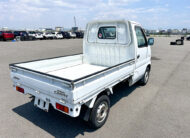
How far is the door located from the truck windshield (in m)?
0.72


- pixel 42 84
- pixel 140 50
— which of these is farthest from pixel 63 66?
pixel 140 50

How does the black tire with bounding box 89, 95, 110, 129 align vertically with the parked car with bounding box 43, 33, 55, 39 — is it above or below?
below

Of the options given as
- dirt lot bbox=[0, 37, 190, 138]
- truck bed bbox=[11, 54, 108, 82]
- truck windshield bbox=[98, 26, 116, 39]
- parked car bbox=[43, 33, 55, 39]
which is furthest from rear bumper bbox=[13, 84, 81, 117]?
parked car bbox=[43, 33, 55, 39]

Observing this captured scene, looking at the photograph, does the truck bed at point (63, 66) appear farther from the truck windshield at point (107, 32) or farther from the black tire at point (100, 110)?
the truck windshield at point (107, 32)

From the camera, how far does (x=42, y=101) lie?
9.48ft

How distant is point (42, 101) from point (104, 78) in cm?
138

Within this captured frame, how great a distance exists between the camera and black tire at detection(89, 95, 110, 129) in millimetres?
2854

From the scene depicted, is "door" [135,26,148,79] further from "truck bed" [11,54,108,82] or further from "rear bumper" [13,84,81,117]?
"rear bumper" [13,84,81,117]

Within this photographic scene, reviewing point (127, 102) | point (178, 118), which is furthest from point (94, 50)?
point (178, 118)

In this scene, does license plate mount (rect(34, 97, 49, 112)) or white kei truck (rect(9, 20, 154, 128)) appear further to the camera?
license plate mount (rect(34, 97, 49, 112))

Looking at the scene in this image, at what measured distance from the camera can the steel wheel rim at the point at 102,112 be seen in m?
3.02

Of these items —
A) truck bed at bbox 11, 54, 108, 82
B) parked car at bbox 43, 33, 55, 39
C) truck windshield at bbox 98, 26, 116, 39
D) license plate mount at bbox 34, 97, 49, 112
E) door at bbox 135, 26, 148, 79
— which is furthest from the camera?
parked car at bbox 43, 33, 55, 39

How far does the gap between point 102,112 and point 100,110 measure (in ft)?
0.53

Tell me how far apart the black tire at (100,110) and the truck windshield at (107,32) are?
229cm
